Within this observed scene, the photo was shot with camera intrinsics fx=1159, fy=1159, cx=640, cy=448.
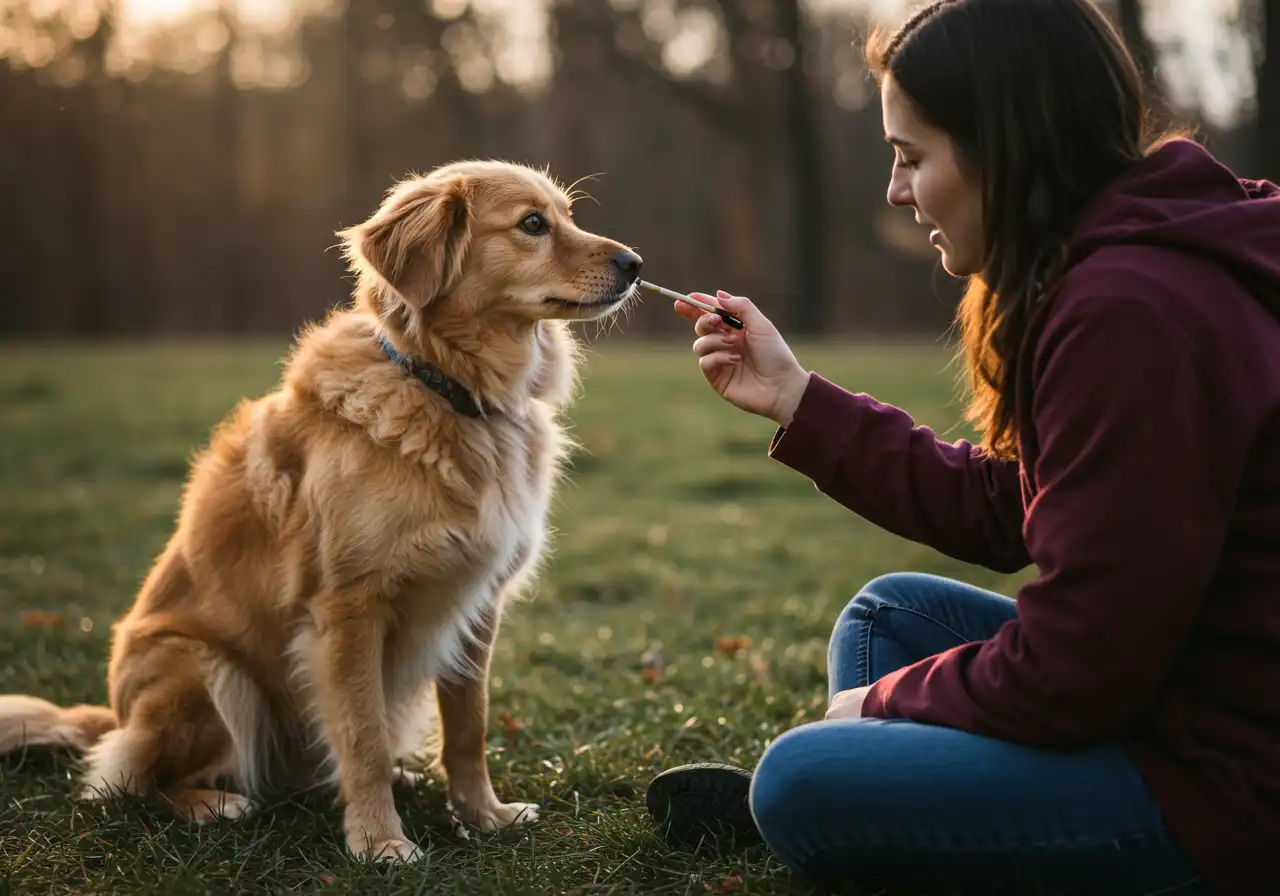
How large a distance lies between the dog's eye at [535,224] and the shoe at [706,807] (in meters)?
1.50

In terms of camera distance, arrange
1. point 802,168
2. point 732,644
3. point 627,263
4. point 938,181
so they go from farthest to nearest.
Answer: point 802,168, point 732,644, point 627,263, point 938,181

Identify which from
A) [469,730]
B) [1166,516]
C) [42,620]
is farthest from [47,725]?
[1166,516]

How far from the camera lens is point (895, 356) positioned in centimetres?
1579

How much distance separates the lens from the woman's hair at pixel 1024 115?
1878mm

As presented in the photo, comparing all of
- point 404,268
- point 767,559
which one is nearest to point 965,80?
point 404,268

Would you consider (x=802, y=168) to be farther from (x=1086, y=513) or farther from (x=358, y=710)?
(x=1086, y=513)

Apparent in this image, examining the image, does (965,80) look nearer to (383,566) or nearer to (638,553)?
(383,566)

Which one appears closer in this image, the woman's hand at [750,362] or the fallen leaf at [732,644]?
the woman's hand at [750,362]

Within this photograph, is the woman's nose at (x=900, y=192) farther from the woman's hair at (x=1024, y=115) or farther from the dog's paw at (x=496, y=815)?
the dog's paw at (x=496, y=815)

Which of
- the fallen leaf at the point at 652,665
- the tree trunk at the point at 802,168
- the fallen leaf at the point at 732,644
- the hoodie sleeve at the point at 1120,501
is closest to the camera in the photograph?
the hoodie sleeve at the point at 1120,501

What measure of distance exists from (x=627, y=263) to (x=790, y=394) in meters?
0.86

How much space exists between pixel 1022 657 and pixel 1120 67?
97 cm

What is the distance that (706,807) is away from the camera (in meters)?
2.59

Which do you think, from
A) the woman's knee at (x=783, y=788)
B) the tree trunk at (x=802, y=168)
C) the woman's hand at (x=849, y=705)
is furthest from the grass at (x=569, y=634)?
the tree trunk at (x=802, y=168)
